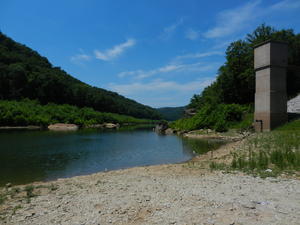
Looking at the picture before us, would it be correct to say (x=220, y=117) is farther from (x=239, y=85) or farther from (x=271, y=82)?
(x=271, y=82)

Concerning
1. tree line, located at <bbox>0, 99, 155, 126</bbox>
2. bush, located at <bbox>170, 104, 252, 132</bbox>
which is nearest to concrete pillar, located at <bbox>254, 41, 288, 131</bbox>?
bush, located at <bbox>170, 104, 252, 132</bbox>

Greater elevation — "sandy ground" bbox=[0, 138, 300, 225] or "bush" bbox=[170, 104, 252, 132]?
"bush" bbox=[170, 104, 252, 132]

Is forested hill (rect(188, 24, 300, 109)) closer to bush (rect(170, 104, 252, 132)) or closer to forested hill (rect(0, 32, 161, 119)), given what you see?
bush (rect(170, 104, 252, 132))

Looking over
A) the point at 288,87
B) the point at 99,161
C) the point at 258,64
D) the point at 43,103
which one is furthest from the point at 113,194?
the point at 43,103

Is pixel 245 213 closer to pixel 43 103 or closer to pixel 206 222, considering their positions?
pixel 206 222

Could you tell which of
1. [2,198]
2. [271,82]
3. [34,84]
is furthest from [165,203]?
[34,84]

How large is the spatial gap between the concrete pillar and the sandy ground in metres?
20.3

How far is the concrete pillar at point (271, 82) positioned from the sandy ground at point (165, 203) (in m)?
20.3

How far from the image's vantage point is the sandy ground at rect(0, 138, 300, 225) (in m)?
5.93

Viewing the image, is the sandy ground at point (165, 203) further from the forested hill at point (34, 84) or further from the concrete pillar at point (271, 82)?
the forested hill at point (34, 84)

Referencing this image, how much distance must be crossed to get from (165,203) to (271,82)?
80.8 ft

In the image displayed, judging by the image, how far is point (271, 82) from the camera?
90.2 ft

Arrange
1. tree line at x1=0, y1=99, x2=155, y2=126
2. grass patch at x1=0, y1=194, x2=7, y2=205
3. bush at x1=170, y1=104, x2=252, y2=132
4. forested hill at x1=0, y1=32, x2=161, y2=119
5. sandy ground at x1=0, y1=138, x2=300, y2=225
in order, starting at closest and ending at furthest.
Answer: sandy ground at x1=0, y1=138, x2=300, y2=225 < grass patch at x1=0, y1=194, x2=7, y2=205 < bush at x1=170, y1=104, x2=252, y2=132 < tree line at x1=0, y1=99, x2=155, y2=126 < forested hill at x1=0, y1=32, x2=161, y2=119

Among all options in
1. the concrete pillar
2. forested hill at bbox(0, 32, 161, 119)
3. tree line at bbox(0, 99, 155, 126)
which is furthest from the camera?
forested hill at bbox(0, 32, 161, 119)
